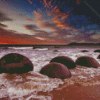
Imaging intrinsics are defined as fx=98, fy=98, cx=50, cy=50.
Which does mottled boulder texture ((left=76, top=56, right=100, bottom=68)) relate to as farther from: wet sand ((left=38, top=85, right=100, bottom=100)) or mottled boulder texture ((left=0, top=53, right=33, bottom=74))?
mottled boulder texture ((left=0, top=53, right=33, bottom=74))

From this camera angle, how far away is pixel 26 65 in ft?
9.67

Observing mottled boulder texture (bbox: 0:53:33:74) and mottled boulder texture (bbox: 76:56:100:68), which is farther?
mottled boulder texture (bbox: 76:56:100:68)

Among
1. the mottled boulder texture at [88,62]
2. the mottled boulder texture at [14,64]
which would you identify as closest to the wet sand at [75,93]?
the mottled boulder texture at [14,64]

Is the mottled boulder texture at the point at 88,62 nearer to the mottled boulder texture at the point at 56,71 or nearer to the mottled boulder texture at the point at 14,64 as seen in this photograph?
the mottled boulder texture at the point at 56,71

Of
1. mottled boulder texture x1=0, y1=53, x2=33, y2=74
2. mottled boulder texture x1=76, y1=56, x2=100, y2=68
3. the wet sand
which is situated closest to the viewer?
the wet sand

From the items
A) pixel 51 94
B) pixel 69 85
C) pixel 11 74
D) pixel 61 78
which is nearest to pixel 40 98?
pixel 51 94

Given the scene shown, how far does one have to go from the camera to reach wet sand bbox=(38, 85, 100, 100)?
62.6 inches

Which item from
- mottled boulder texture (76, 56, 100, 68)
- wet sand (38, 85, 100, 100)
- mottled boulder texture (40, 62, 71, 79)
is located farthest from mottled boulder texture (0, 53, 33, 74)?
mottled boulder texture (76, 56, 100, 68)

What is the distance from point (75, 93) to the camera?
1.73m

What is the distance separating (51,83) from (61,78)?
336 millimetres

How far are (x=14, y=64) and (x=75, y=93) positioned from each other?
187 cm

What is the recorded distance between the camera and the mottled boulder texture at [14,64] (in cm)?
276

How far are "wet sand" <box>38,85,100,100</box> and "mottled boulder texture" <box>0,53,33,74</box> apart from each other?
4.33 feet

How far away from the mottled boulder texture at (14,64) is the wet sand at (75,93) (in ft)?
4.33
